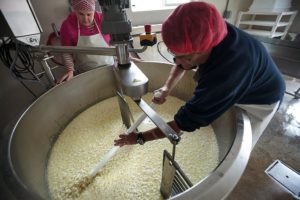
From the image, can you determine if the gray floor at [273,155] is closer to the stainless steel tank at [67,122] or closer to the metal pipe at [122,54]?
the stainless steel tank at [67,122]

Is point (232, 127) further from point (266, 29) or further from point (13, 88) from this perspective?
point (266, 29)

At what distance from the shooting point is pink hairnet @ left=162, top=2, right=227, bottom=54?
0.45 metres

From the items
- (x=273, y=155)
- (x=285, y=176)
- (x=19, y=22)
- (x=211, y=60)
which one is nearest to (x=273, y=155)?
(x=273, y=155)

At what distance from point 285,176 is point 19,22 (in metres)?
1.68

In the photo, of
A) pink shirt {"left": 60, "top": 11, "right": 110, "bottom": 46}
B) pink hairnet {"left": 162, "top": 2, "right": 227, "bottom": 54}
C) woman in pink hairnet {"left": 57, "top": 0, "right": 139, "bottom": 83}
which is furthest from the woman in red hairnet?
pink shirt {"left": 60, "top": 11, "right": 110, "bottom": 46}

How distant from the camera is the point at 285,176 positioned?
3.47ft

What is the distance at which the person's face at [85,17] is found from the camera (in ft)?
Answer: 3.34

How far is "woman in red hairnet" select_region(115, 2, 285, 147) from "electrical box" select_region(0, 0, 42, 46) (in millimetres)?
684

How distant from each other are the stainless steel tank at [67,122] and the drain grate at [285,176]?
461mm

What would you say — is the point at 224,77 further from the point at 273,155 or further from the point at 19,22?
the point at 273,155

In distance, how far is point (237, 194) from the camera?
996mm

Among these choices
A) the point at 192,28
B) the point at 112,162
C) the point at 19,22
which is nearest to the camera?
the point at 192,28

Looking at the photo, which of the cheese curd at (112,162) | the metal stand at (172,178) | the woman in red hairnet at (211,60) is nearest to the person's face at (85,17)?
the cheese curd at (112,162)

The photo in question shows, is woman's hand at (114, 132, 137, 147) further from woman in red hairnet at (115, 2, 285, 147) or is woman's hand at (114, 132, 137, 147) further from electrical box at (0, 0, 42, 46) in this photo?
electrical box at (0, 0, 42, 46)
